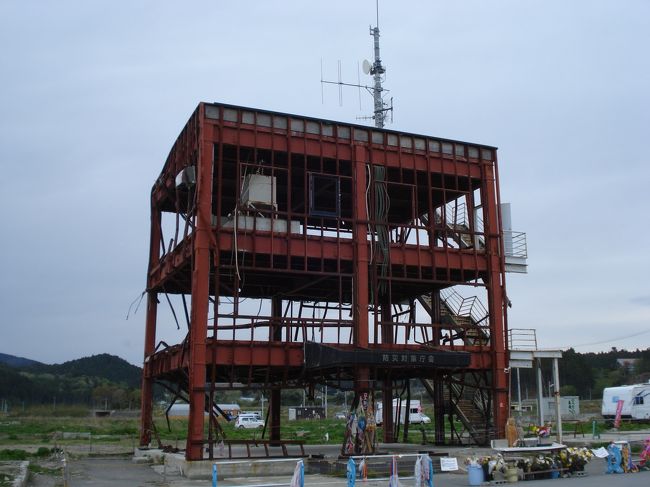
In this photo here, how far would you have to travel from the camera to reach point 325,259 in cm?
3441

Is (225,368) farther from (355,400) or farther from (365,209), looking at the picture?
(365,209)

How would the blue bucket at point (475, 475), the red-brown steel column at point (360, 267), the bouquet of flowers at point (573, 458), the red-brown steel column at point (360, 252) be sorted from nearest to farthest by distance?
the blue bucket at point (475, 475)
the bouquet of flowers at point (573, 458)
the red-brown steel column at point (360, 267)
the red-brown steel column at point (360, 252)

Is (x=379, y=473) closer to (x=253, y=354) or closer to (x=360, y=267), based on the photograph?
(x=253, y=354)

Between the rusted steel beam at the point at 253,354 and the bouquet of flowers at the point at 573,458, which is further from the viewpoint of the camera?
the rusted steel beam at the point at 253,354

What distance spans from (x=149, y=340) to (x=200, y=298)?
1171cm

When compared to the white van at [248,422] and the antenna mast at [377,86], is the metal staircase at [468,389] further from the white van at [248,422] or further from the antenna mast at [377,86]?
the white van at [248,422]

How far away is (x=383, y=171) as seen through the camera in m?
36.5

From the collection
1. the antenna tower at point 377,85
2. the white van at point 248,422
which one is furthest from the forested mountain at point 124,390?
the antenna tower at point 377,85

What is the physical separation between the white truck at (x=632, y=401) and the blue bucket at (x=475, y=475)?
4605cm

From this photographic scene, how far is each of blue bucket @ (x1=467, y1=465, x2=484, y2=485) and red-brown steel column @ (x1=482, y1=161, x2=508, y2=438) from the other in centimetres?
1199

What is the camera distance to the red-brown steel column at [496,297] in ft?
118

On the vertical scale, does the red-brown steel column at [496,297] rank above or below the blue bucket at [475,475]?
above

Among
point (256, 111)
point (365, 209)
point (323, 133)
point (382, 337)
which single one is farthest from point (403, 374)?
point (256, 111)

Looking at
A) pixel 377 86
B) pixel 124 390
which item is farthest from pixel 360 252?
pixel 124 390
